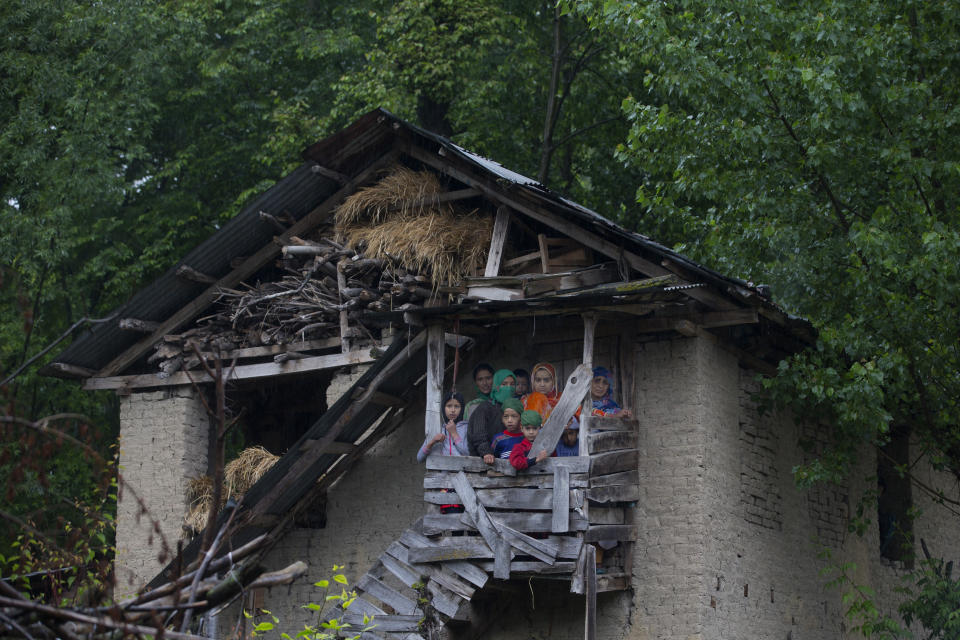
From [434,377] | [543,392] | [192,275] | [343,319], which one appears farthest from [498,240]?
[192,275]

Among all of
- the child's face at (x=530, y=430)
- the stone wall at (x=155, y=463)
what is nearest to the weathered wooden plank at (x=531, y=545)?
the child's face at (x=530, y=430)

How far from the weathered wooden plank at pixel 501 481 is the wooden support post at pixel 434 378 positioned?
1.59 feet

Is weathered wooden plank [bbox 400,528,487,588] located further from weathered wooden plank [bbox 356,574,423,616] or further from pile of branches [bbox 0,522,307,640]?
pile of branches [bbox 0,522,307,640]

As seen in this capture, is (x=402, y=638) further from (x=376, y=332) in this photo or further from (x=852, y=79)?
(x=852, y=79)

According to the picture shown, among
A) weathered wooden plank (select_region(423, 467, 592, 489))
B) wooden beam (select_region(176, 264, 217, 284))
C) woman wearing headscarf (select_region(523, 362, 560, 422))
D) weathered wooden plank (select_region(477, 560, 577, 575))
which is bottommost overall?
weathered wooden plank (select_region(477, 560, 577, 575))

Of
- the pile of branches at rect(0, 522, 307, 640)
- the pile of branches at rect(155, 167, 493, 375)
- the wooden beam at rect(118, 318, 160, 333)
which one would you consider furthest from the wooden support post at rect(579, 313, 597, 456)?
the pile of branches at rect(0, 522, 307, 640)

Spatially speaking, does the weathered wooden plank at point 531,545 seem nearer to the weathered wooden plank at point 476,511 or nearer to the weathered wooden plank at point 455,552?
the weathered wooden plank at point 476,511

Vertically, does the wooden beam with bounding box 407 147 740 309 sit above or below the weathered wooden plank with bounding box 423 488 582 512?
above

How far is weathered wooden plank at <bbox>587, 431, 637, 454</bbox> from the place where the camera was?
11328 mm

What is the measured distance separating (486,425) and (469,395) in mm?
1270

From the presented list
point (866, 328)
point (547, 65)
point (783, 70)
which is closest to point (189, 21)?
point (547, 65)

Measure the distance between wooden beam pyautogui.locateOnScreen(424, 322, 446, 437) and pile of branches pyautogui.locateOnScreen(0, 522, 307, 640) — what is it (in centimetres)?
665

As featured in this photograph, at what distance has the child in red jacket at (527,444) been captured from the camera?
36.6 ft

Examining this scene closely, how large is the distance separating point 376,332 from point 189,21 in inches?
362
